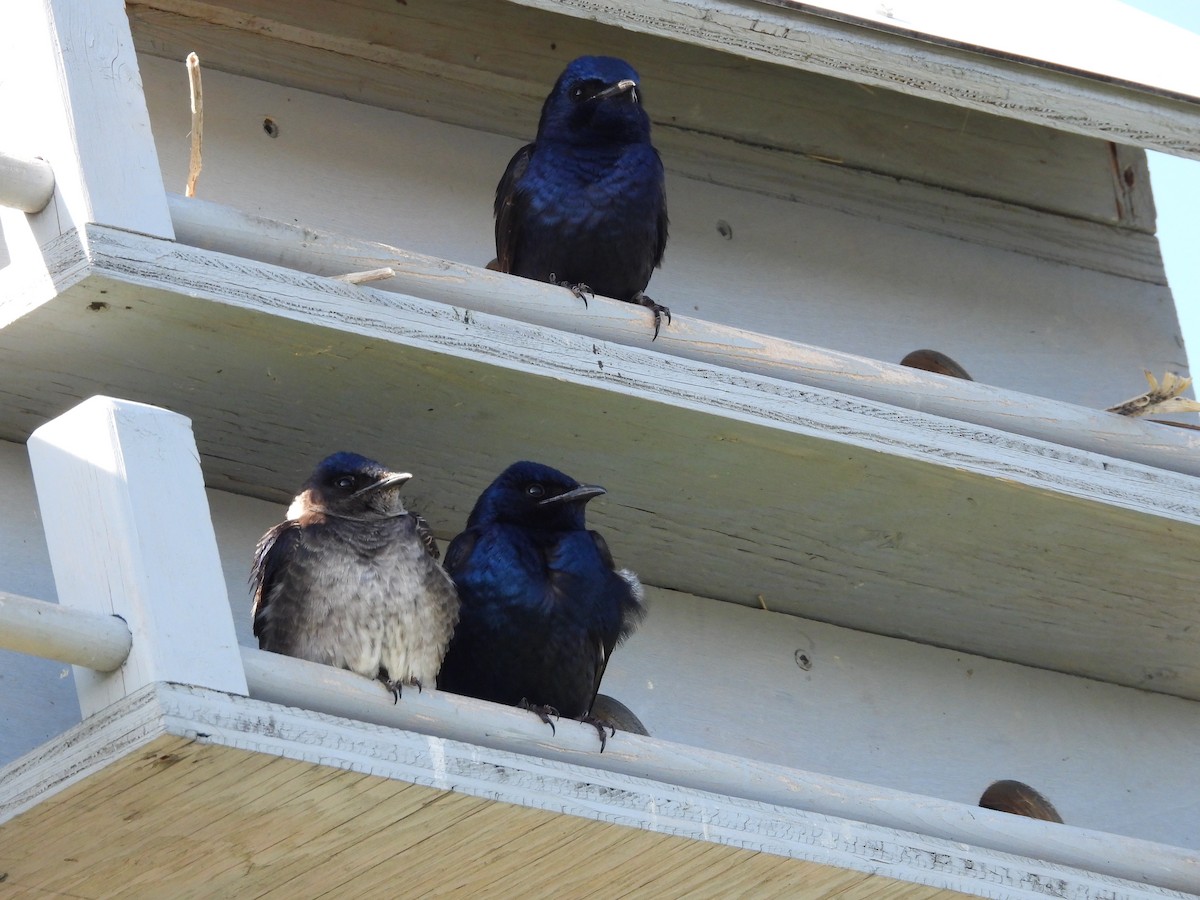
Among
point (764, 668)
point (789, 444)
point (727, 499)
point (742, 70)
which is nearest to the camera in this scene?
point (789, 444)

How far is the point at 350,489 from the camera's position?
2.54 metres

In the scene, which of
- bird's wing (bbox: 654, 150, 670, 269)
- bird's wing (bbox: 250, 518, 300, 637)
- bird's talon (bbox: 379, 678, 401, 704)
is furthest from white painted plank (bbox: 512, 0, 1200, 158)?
bird's talon (bbox: 379, 678, 401, 704)

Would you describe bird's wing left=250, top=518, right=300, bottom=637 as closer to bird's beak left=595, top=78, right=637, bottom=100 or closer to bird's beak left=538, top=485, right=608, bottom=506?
bird's beak left=538, top=485, right=608, bottom=506

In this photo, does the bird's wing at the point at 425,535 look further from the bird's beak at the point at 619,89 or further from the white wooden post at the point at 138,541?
the bird's beak at the point at 619,89

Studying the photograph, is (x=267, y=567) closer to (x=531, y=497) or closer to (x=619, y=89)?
(x=531, y=497)

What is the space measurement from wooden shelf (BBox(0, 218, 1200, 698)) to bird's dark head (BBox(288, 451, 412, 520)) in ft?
0.21

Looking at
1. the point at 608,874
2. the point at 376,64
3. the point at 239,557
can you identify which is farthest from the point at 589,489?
the point at 376,64

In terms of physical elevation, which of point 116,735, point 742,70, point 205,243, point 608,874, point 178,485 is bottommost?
point 608,874

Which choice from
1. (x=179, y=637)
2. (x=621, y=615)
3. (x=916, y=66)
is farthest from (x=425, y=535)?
(x=916, y=66)

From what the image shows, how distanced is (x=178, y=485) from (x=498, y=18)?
157cm

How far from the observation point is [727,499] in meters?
2.78

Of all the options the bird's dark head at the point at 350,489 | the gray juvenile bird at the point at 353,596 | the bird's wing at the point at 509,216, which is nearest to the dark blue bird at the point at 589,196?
the bird's wing at the point at 509,216

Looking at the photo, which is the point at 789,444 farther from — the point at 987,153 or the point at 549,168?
the point at 987,153

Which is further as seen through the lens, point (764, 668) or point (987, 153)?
point (987, 153)
